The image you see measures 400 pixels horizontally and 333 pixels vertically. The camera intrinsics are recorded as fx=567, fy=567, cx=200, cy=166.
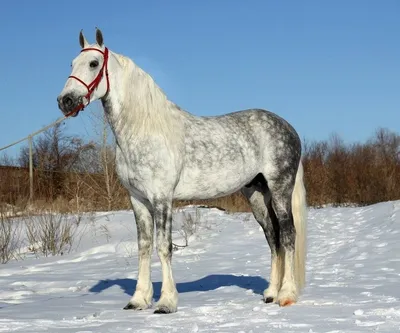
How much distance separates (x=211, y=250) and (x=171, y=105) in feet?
17.2

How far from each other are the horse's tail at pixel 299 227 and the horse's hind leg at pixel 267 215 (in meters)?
0.16

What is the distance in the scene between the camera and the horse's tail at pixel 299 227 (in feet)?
17.5

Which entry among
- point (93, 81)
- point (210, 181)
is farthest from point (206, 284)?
point (93, 81)

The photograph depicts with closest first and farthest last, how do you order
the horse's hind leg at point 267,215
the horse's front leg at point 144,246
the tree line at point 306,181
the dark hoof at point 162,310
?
the dark hoof at point 162,310 < the horse's front leg at point 144,246 < the horse's hind leg at point 267,215 < the tree line at point 306,181

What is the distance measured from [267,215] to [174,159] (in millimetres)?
1370

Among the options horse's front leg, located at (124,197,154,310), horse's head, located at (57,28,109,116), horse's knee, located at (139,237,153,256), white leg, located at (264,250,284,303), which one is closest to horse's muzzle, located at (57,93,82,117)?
horse's head, located at (57,28,109,116)

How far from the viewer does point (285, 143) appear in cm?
546

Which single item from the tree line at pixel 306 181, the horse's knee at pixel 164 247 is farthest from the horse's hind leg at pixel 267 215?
the tree line at pixel 306 181

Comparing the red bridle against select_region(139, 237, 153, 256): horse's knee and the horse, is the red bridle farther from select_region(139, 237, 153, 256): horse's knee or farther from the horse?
select_region(139, 237, 153, 256): horse's knee

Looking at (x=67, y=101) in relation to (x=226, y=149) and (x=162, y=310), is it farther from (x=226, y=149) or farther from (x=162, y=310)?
(x=162, y=310)

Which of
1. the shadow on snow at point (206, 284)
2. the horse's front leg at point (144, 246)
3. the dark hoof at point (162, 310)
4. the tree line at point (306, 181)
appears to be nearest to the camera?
the dark hoof at point (162, 310)

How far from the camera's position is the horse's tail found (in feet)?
17.5

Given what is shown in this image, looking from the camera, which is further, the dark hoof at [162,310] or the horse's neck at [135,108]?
the horse's neck at [135,108]

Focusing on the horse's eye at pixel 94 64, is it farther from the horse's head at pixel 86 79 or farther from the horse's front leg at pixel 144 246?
the horse's front leg at pixel 144 246
